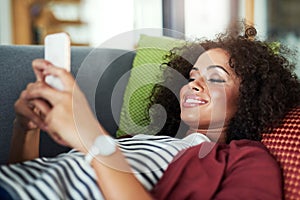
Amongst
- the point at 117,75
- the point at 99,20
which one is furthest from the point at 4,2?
the point at 117,75

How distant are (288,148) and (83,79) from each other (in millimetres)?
643

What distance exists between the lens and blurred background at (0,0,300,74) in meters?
2.34

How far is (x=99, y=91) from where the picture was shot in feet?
4.67

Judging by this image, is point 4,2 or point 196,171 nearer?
point 196,171

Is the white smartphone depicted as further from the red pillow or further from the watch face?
the red pillow

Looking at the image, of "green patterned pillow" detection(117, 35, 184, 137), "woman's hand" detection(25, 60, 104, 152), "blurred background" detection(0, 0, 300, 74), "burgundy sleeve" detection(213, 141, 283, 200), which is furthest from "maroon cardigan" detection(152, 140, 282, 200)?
"blurred background" detection(0, 0, 300, 74)

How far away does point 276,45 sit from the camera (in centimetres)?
125

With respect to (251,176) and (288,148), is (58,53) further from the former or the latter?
(288,148)

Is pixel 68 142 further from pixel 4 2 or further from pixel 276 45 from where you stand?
pixel 4 2

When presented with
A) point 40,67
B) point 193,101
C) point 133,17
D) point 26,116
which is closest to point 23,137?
point 26,116

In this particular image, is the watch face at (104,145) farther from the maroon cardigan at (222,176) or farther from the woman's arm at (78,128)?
the maroon cardigan at (222,176)

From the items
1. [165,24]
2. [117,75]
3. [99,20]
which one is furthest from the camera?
[99,20]

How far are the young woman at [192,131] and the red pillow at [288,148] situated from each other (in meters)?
0.03

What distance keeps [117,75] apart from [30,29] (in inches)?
58.6
